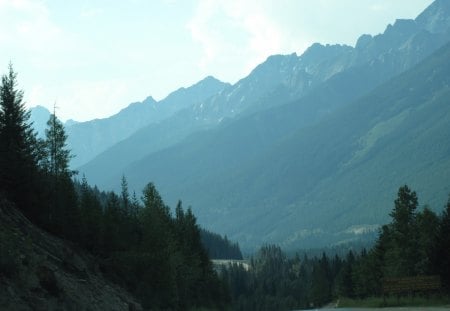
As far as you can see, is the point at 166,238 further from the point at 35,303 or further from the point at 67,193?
the point at 35,303

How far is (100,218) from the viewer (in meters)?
62.5

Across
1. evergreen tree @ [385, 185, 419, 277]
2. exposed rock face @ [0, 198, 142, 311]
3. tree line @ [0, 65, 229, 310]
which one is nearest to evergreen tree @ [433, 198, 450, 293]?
evergreen tree @ [385, 185, 419, 277]

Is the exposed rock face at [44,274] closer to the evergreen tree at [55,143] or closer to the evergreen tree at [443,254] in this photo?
the evergreen tree at [55,143]

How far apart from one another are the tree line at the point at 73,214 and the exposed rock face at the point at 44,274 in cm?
338

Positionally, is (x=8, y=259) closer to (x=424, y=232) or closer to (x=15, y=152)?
(x=15, y=152)

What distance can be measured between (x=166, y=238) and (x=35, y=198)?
24392 mm

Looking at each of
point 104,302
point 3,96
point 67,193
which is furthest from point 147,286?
point 104,302

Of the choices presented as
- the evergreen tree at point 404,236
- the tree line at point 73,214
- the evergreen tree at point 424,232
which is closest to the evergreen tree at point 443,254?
the evergreen tree at point 424,232

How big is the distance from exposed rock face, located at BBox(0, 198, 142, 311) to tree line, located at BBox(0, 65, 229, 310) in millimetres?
3378

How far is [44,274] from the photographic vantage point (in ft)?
99.0

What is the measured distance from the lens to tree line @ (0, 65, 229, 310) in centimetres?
4762

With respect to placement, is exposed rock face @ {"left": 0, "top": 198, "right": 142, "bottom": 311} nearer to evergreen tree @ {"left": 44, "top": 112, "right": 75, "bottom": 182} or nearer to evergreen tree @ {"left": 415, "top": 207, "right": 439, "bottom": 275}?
evergreen tree @ {"left": 44, "top": 112, "right": 75, "bottom": 182}

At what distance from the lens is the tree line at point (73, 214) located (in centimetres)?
4762

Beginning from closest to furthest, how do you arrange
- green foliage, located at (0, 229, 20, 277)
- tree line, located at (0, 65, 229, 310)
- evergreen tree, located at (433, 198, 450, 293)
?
1. green foliage, located at (0, 229, 20, 277)
2. evergreen tree, located at (433, 198, 450, 293)
3. tree line, located at (0, 65, 229, 310)
